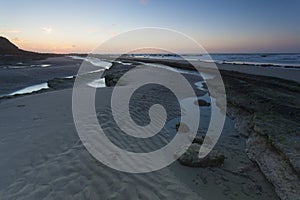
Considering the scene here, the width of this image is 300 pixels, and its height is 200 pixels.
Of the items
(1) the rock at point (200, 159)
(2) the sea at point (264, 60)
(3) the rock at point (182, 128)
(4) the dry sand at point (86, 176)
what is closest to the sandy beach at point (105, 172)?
(4) the dry sand at point (86, 176)

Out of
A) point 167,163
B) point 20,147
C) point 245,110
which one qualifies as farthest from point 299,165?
point 20,147

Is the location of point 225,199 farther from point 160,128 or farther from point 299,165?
point 160,128

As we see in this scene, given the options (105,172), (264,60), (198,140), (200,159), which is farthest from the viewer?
(264,60)

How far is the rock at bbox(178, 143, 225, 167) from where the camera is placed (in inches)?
220

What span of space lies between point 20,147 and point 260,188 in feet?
18.6

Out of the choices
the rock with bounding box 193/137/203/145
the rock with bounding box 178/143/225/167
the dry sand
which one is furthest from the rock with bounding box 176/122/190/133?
the rock with bounding box 178/143/225/167

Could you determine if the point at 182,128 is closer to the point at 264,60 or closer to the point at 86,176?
the point at 86,176

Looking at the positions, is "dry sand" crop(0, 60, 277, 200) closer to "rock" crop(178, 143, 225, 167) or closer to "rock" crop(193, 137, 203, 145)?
"rock" crop(178, 143, 225, 167)

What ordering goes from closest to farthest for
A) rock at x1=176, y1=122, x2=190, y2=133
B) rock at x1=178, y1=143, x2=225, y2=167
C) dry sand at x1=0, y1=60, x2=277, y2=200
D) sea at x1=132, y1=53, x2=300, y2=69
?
dry sand at x1=0, y1=60, x2=277, y2=200
rock at x1=178, y1=143, x2=225, y2=167
rock at x1=176, y1=122, x2=190, y2=133
sea at x1=132, y1=53, x2=300, y2=69

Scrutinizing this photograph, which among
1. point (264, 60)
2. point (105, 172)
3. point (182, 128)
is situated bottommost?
point (264, 60)

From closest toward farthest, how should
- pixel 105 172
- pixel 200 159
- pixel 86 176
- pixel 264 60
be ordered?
pixel 86 176 → pixel 105 172 → pixel 200 159 → pixel 264 60

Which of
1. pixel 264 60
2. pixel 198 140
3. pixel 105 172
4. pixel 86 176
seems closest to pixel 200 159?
pixel 198 140

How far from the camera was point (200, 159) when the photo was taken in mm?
5641

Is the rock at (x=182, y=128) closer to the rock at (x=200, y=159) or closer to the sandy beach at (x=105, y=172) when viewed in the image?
the sandy beach at (x=105, y=172)
